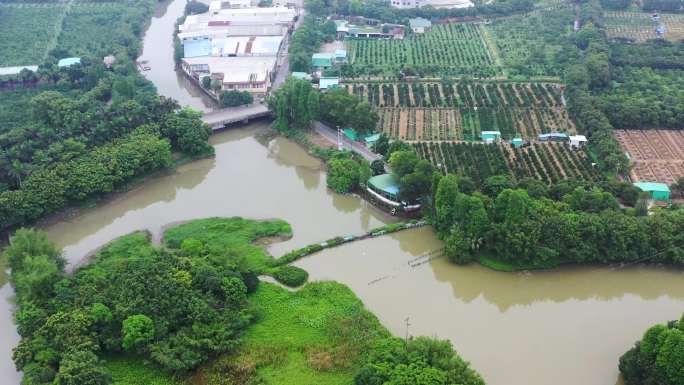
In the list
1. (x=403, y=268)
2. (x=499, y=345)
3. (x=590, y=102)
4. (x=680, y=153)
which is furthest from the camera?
(x=590, y=102)

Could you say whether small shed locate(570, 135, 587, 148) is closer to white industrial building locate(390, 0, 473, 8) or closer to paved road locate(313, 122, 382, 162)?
paved road locate(313, 122, 382, 162)

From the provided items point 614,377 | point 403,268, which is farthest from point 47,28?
point 614,377

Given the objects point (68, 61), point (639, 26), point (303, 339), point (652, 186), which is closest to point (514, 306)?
point (303, 339)

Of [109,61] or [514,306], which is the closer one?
A: [514,306]

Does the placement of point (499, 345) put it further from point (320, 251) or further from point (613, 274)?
point (320, 251)

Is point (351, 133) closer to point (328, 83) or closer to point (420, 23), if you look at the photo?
point (328, 83)

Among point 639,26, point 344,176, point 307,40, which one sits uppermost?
point 307,40

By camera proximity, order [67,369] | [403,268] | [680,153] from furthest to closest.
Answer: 1. [680,153]
2. [403,268]
3. [67,369]
